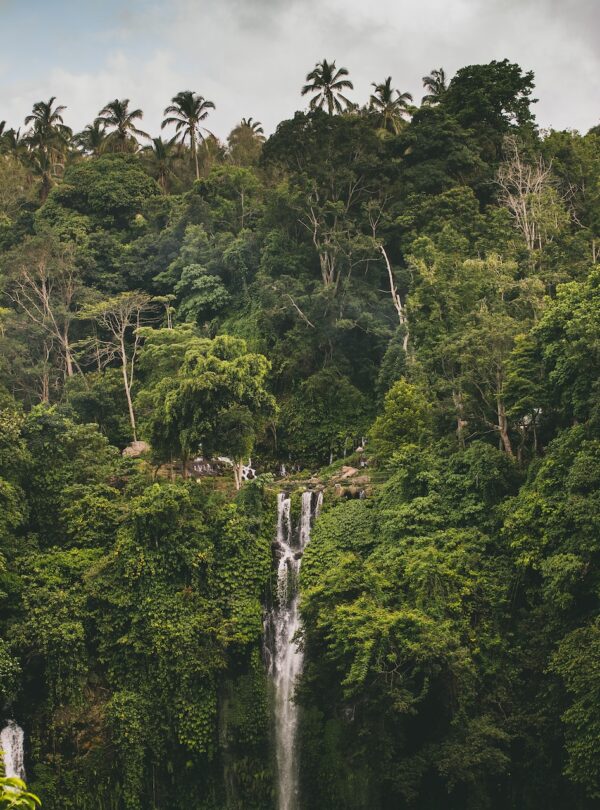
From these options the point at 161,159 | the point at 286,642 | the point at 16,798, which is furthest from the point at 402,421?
the point at 161,159

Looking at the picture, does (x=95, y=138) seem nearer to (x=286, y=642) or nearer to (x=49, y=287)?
(x=49, y=287)

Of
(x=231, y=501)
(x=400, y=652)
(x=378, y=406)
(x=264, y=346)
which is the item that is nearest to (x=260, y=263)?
(x=264, y=346)

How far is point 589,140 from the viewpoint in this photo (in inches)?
1537

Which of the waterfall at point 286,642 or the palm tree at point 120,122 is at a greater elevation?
the palm tree at point 120,122

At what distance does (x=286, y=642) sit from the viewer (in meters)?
22.6

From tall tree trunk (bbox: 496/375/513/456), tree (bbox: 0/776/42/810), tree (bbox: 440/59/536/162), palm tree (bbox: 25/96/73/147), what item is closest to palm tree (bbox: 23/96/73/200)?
palm tree (bbox: 25/96/73/147)

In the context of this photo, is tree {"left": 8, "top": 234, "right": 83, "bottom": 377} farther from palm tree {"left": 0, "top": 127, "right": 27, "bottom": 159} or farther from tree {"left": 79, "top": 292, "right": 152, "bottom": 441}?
palm tree {"left": 0, "top": 127, "right": 27, "bottom": 159}

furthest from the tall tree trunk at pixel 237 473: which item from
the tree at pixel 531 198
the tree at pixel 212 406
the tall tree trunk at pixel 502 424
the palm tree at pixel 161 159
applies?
the palm tree at pixel 161 159

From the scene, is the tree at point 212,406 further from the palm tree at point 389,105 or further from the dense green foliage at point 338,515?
the palm tree at point 389,105

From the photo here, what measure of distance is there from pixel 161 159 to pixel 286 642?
33.5m

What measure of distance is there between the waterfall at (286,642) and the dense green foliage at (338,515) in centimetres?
35

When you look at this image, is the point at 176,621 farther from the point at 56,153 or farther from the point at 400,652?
the point at 56,153

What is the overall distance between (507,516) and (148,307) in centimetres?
2061

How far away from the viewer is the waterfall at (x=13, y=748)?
66.0ft
